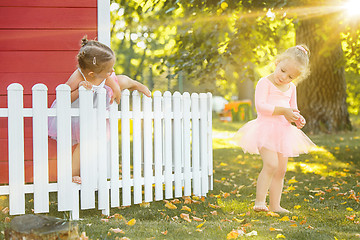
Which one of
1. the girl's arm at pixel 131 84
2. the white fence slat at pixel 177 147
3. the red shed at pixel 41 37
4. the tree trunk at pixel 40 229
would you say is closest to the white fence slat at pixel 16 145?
the tree trunk at pixel 40 229

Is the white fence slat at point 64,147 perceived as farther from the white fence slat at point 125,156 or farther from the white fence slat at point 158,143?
the white fence slat at point 158,143

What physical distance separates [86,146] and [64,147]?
19cm

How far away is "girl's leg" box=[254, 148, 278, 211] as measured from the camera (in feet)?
15.0

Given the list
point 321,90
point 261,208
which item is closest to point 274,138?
point 261,208

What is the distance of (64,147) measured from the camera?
4.29m

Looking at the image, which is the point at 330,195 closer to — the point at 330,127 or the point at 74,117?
the point at 74,117

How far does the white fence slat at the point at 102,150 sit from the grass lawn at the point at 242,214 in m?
0.16

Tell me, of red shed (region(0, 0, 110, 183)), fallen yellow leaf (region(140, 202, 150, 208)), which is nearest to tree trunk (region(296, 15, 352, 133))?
red shed (region(0, 0, 110, 183))

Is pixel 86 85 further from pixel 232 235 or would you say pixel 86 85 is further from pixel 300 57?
pixel 300 57

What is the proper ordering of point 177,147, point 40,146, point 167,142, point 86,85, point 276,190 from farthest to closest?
1. point 177,147
2. point 167,142
3. point 276,190
4. point 86,85
5. point 40,146

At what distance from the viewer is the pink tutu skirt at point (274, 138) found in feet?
14.9

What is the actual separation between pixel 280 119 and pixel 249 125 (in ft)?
1.01

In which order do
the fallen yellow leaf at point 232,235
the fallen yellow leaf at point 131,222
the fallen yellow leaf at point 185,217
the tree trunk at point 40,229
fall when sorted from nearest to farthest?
the tree trunk at point 40,229 → the fallen yellow leaf at point 232,235 → the fallen yellow leaf at point 131,222 → the fallen yellow leaf at point 185,217

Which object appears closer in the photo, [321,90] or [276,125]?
[276,125]
